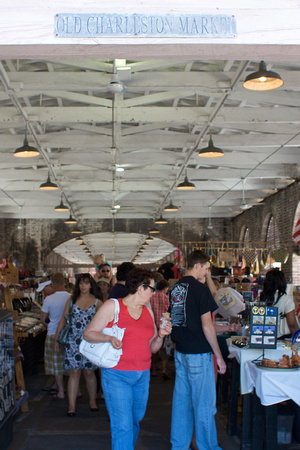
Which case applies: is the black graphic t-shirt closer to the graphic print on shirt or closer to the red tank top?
the graphic print on shirt

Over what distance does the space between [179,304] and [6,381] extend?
1804 mm

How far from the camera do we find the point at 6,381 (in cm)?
510

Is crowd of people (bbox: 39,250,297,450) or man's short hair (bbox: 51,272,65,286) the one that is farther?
man's short hair (bbox: 51,272,65,286)

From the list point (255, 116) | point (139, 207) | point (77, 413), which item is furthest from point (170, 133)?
point (139, 207)

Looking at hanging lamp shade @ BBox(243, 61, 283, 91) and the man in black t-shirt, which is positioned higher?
hanging lamp shade @ BBox(243, 61, 283, 91)

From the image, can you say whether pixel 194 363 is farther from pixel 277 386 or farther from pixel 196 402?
pixel 277 386

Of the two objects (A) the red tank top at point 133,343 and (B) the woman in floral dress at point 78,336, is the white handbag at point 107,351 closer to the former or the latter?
(A) the red tank top at point 133,343

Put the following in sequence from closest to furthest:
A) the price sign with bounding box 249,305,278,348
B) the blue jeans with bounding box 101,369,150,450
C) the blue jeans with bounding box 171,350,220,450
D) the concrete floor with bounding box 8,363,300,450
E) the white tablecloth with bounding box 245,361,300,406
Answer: the blue jeans with bounding box 101,369,150,450, the white tablecloth with bounding box 245,361,300,406, the blue jeans with bounding box 171,350,220,450, the price sign with bounding box 249,305,278,348, the concrete floor with bounding box 8,363,300,450

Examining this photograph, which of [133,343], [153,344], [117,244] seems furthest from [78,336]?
[117,244]

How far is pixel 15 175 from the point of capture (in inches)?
629

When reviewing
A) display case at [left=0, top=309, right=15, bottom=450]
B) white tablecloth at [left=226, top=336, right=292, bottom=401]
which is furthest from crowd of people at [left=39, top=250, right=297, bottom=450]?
display case at [left=0, top=309, right=15, bottom=450]

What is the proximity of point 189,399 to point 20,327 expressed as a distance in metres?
4.08

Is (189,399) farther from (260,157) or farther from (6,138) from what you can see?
(260,157)

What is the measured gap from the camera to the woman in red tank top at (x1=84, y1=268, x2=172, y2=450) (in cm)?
393
